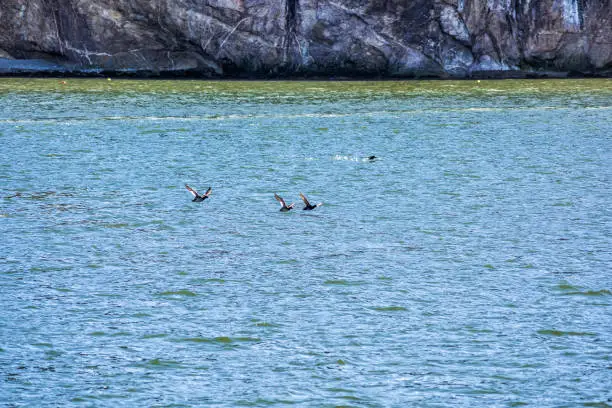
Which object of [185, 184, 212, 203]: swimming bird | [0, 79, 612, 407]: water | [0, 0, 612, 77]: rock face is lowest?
[0, 79, 612, 407]: water

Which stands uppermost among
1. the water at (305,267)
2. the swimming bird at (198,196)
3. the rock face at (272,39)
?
the rock face at (272,39)

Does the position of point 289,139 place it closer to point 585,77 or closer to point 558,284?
point 558,284

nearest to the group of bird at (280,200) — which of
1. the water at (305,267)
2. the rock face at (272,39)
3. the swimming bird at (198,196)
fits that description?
the swimming bird at (198,196)

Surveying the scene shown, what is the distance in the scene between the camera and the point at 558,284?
15.2m

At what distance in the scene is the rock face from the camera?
53.4 m

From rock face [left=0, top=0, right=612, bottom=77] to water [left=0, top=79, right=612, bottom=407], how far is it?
20366 millimetres

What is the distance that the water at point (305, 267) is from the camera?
1148 centimetres

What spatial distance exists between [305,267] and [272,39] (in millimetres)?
38350

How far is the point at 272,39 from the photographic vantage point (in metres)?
53.4

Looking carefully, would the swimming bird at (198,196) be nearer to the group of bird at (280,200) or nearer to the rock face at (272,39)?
the group of bird at (280,200)

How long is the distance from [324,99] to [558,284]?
2784 cm

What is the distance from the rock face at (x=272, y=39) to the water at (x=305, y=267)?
66.8 ft

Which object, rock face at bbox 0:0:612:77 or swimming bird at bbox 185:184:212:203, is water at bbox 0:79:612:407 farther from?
rock face at bbox 0:0:612:77

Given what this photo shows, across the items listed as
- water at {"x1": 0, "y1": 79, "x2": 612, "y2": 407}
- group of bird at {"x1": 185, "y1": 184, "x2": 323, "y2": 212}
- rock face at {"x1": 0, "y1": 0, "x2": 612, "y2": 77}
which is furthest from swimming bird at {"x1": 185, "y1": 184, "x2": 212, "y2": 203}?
rock face at {"x1": 0, "y1": 0, "x2": 612, "y2": 77}
